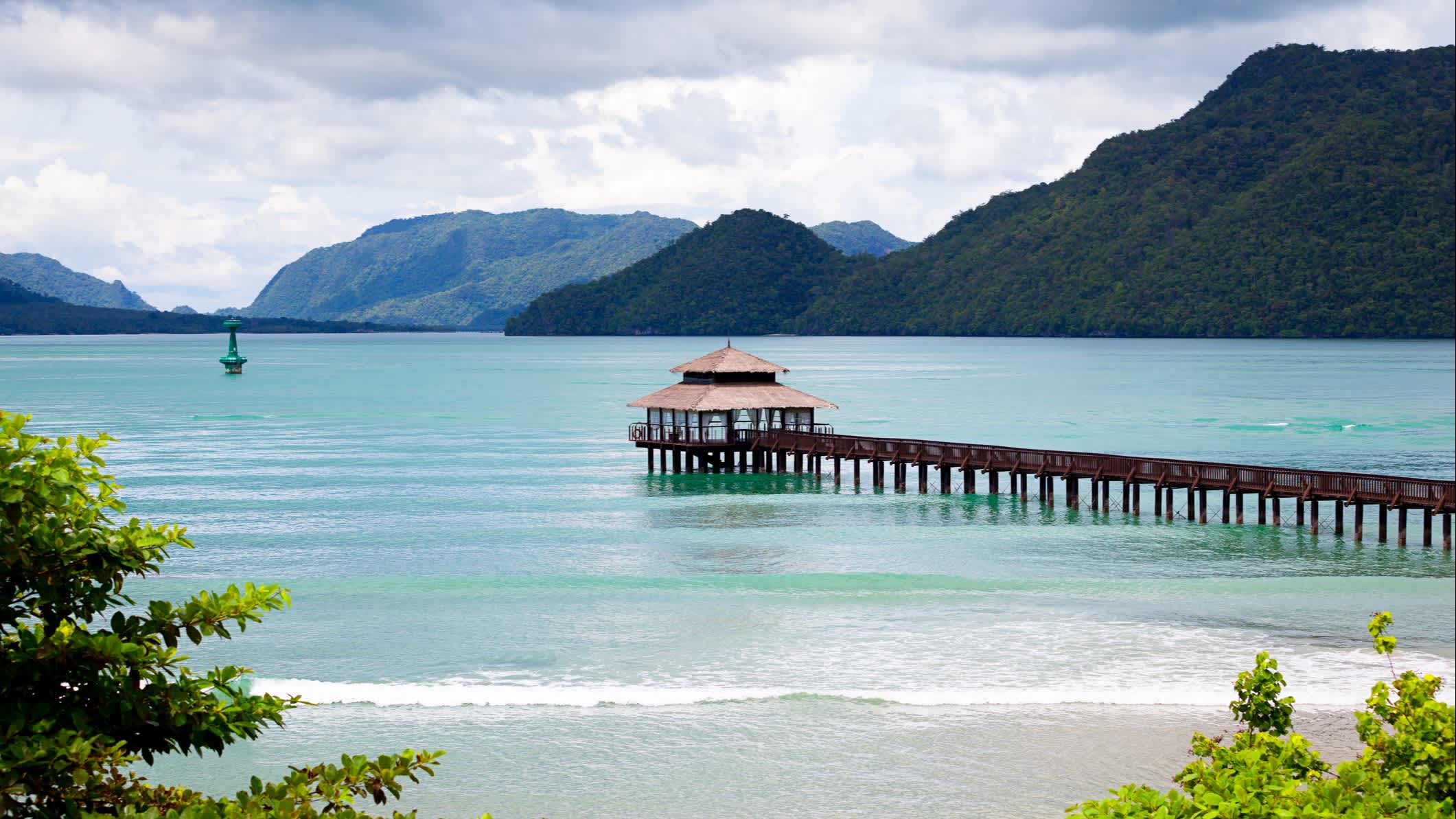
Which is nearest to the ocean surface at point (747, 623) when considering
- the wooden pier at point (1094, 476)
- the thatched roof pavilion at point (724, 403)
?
the wooden pier at point (1094, 476)

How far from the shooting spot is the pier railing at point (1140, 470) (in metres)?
35.8

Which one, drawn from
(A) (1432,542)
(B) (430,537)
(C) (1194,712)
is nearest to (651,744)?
(C) (1194,712)

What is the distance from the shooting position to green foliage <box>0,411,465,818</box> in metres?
7.27

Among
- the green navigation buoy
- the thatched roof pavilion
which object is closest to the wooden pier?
the thatched roof pavilion

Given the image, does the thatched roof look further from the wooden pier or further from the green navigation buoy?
the green navigation buoy

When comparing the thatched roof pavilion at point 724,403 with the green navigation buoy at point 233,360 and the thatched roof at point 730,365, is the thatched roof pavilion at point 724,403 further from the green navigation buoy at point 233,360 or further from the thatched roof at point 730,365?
the green navigation buoy at point 233,360

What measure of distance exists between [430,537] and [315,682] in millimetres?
17821

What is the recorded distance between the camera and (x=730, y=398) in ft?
174

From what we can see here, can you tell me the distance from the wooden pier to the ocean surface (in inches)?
37.8

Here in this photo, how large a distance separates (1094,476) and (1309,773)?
1337 inches

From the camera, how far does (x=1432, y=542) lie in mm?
39312

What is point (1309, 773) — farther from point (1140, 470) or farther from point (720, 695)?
point (1140, 470)

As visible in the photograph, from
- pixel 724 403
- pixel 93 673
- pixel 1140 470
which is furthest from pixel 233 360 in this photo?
pixel 93 673

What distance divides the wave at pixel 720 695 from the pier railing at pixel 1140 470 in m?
14.9
